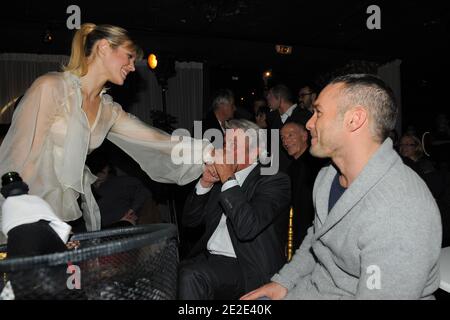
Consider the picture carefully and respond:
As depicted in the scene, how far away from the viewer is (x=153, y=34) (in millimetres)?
6820

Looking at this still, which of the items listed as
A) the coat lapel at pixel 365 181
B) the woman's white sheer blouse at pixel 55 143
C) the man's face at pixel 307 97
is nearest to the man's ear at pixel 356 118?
the coat lapel at pixel 365 181

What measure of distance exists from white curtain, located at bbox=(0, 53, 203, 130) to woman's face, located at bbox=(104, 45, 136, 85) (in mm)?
6215

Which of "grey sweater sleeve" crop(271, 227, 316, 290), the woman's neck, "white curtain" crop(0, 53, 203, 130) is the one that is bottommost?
"grey sweater sleeve" crop(271, 227, 316, 290)

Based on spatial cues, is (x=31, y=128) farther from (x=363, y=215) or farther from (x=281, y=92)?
(x=281, y=92)

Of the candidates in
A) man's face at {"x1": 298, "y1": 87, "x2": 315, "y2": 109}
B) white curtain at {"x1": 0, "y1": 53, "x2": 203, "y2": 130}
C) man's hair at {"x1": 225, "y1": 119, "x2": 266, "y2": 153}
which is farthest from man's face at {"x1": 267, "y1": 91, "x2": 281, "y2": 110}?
white curtain at {"x1": 0, "y1": 53, "x2": 203, "y2": 130}

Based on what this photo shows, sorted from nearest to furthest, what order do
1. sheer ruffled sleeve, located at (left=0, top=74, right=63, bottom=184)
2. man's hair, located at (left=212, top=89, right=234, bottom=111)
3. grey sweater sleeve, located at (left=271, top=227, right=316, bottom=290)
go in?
sheer ruffled sleeve, located at (left=0, top=74, right=63, bottom=184), grey sweater sleeve, located at (left=271, top=227, right=316, bottom=290), man's hair, located at (left=212, top=89, right=234, bottom=111)

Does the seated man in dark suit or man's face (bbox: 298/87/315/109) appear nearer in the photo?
the seated man in dark suit

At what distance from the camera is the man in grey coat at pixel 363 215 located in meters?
1.21

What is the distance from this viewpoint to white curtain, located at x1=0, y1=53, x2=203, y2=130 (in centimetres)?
760

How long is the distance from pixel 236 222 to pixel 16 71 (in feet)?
22.5

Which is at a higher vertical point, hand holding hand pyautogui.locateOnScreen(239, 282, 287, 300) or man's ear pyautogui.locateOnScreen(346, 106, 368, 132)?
man's ear pyautogui.locateOnScreen(346, 106, 368, 132)

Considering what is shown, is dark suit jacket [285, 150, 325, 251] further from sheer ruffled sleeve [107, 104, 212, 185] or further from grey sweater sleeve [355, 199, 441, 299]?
grey sweater sleeve [355, 199, 441, 299]
